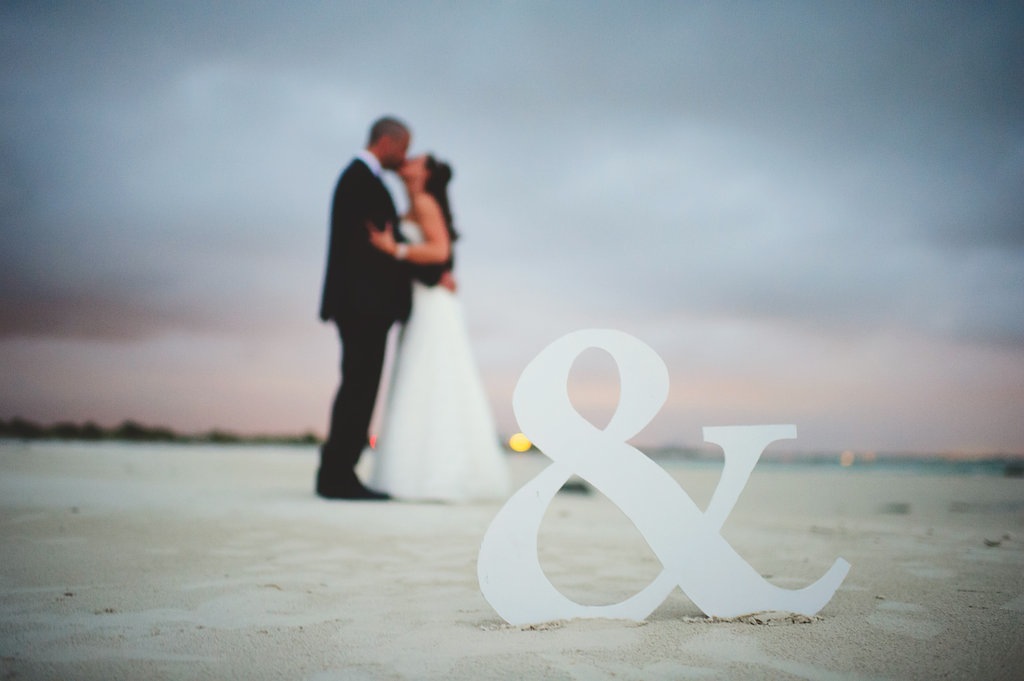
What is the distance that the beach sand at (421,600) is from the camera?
1.66m

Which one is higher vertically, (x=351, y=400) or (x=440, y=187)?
(x=440, y=187)

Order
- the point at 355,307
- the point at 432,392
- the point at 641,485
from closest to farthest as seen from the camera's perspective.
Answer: the point at 641,485, the point at 355,307, the point at 432,392

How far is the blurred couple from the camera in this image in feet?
18.1

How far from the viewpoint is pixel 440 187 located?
6.14 m

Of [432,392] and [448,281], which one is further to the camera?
[448,281]

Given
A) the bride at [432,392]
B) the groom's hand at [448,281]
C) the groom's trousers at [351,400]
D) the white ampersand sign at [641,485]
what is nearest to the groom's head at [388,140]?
the bride at [432,392]

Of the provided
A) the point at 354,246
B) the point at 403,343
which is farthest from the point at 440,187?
the point at 403,343

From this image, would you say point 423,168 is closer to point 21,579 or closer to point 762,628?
point 21,579

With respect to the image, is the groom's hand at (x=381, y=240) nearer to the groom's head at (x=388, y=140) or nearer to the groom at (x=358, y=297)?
the groom at (x=358, y=297)

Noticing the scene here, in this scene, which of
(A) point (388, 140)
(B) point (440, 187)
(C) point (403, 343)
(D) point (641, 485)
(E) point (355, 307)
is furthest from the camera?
(B) point (440, 187)

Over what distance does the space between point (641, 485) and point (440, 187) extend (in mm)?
4559

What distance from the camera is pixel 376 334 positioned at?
5695 millimetres

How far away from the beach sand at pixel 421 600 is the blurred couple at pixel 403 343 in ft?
2.48

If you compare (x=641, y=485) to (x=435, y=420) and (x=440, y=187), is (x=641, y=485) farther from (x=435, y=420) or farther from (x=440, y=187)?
(x=440, y=187)
